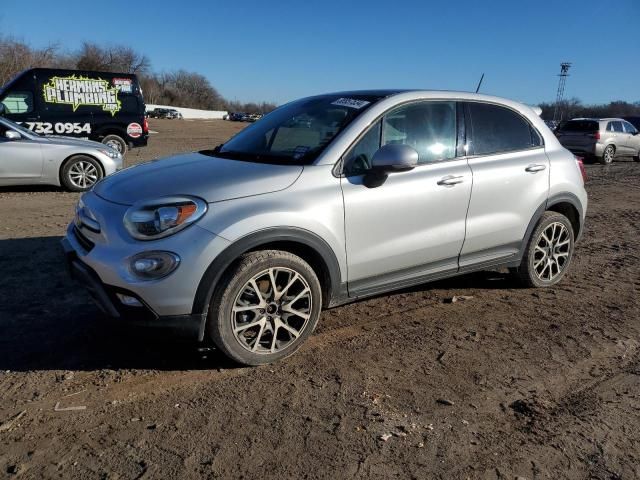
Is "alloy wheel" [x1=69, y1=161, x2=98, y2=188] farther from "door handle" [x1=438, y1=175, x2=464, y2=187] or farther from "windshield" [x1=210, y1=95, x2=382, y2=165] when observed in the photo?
"door handle" [x1=438, y1=175, x2=464, y2=187]

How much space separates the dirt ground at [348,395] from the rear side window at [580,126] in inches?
616

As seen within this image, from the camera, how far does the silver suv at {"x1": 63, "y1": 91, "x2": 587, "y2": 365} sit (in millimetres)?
3105

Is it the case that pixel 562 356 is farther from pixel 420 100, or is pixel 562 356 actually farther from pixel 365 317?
pixel 420 100

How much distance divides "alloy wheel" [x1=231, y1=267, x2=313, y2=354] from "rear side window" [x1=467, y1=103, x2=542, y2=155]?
75.9 inches

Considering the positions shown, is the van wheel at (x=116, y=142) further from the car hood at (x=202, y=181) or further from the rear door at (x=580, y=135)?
the rear door at (x=580, y=135)

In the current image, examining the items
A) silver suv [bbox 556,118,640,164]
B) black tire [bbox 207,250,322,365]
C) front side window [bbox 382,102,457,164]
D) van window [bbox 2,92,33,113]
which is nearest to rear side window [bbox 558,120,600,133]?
silver suv [bbox 556,118,640,164]

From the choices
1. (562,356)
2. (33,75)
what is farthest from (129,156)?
(562,356)

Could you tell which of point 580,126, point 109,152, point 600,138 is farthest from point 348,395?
point 580,126

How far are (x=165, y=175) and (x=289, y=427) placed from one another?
1.81 meters

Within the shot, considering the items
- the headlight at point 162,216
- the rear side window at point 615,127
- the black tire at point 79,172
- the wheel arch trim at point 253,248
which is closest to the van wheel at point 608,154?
the rear side window at point 615,127

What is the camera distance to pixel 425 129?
4.11 metres

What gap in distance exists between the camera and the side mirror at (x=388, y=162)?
3.56 meters

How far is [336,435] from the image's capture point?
2721 mm

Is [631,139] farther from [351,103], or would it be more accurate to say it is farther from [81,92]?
[351,103]
